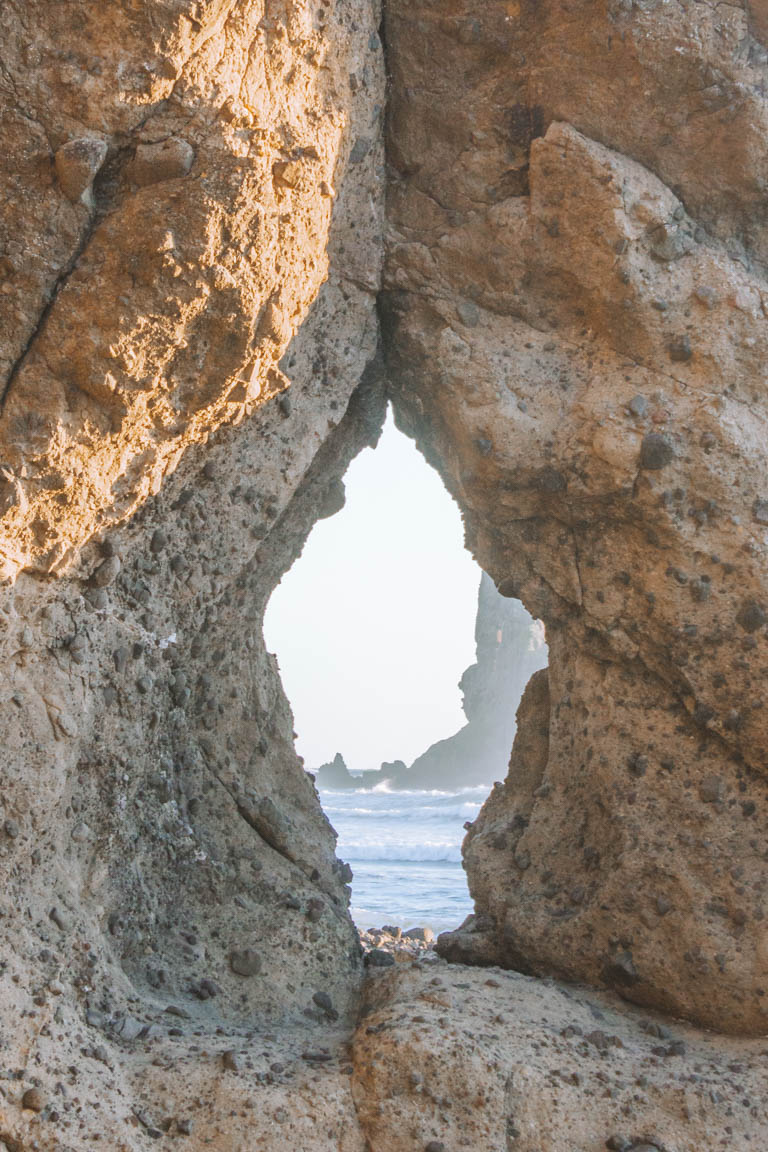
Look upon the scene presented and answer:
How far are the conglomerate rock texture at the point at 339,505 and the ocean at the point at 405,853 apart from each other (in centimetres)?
359

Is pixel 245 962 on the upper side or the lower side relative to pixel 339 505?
lower

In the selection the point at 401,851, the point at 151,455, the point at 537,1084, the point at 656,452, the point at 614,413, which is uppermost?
the point at 614,413

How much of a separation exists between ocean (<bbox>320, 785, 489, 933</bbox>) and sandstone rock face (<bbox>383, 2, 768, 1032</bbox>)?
3565 mm

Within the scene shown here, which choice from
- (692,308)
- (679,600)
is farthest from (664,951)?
(692,308)

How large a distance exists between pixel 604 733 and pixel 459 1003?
118cm

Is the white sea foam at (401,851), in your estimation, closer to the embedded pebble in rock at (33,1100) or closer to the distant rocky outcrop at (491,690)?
the distant rocky outcrop at (491,690)

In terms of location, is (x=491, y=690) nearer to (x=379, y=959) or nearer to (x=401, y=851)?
(x=401, y=851)

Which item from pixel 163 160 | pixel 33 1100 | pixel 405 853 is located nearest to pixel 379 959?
pixel 33 1100

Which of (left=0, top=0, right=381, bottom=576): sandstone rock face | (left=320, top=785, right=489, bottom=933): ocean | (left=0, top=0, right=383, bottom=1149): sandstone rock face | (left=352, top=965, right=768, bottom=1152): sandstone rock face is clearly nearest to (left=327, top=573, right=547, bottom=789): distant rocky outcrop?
(left=320, top=785, right=489, bottom=933): ocean

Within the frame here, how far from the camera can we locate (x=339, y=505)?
4.82 m

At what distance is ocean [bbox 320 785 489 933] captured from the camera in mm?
9234

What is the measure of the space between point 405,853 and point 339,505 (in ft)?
38.7

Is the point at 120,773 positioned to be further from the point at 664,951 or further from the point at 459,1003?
the point at 664,951

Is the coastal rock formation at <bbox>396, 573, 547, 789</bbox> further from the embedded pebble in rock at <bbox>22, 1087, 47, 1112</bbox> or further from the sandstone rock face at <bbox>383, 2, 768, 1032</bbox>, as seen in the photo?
the embedded pebble in rock at <bbox>22, 1087, 47, 1112</bbox>
